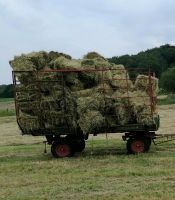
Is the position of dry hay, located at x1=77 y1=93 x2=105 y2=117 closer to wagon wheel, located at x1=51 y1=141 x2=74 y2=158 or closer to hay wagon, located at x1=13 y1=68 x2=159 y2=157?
hay wagon, located at x1=13 y1=68 x2=159 y2=157

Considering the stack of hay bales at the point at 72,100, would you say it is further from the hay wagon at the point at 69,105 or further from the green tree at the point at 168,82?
the green tree at the point at 168,82

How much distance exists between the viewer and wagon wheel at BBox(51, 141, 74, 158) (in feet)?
55.9

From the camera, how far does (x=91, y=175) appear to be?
12.6 metres

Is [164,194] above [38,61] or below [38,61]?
below

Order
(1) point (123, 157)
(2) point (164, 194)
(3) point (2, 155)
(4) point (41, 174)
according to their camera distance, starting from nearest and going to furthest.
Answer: (2) point (164, 194) < (4) point (41, 174) < (1) point (123, 157) < (3) point (2, 155)

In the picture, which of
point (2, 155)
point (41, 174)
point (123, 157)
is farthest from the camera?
point (2, 155)

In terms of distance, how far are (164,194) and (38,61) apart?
838 centimetres

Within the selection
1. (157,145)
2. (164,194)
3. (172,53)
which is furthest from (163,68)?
(164,194)

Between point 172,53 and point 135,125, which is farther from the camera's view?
point 172,53

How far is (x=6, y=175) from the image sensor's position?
44.4 feet

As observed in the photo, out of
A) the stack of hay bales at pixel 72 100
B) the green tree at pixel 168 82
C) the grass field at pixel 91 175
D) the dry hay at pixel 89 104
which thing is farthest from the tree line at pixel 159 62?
the dry hay at pixel 89 104

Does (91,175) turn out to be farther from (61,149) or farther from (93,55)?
(93,55)

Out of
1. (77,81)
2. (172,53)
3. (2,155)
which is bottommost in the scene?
(2,155)

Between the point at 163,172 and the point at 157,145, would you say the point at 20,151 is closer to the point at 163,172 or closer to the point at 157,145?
the point at 157,145
